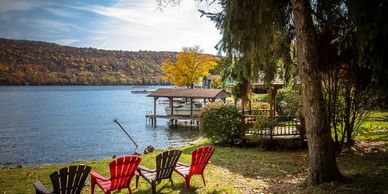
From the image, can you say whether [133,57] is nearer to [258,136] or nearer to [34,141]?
[34,141]

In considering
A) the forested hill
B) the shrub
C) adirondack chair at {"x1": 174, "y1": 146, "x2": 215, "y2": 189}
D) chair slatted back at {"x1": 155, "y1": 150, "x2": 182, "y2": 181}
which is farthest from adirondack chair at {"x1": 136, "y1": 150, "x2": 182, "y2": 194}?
the forested hill

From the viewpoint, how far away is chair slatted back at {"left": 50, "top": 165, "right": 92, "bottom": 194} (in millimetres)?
6672

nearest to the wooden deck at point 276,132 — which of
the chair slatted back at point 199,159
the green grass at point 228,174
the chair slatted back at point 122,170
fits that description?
the green grass at point 228,174

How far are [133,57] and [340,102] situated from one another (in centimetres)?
17397

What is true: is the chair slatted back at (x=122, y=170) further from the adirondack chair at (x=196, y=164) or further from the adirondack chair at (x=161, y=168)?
the adirondack chair at (x=196, y=164)

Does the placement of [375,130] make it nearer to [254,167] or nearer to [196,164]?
[254,167]

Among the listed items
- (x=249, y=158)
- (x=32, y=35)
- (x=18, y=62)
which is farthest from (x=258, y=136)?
(x=32, y=35)

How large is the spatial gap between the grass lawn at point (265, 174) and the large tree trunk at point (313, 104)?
38 cm

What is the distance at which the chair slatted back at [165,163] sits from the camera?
8.12 meters

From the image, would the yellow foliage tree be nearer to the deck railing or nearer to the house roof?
the house roof

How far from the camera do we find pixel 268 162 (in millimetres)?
12141

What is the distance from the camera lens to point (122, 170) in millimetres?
7621

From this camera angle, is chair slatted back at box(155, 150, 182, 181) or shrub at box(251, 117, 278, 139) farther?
shrub at box(251, 117, 278, 139)

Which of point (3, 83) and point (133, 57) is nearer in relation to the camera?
point (3, 83)
